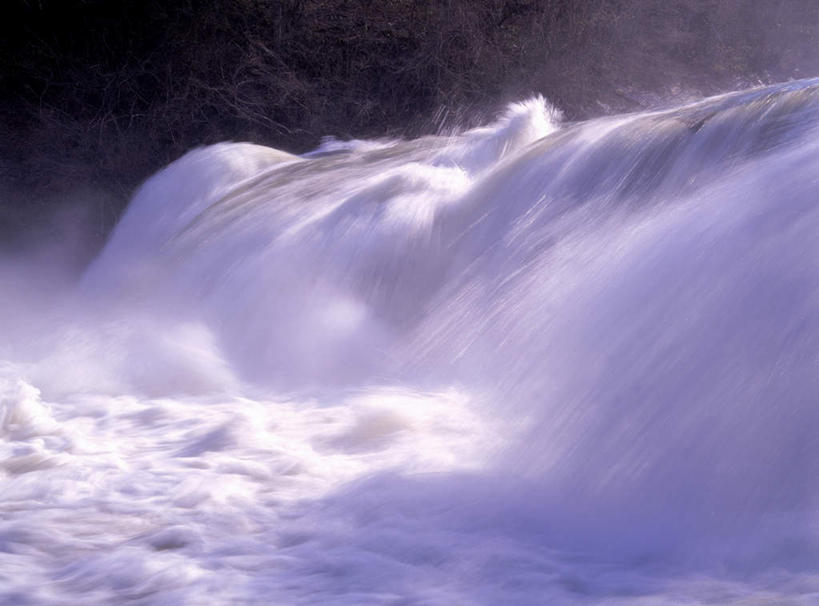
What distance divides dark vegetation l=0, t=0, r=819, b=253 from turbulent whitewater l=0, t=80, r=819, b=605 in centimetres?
289

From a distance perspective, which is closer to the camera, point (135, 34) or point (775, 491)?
point (775, 491)

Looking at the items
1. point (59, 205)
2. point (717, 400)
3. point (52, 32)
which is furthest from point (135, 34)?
point (717, 400)

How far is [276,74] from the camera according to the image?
905 cm

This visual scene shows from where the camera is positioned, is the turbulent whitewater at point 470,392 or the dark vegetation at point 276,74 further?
the dark vegetation at point 276,74

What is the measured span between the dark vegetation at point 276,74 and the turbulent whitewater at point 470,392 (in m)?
2.89

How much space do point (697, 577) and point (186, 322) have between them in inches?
134

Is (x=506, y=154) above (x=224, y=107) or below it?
below

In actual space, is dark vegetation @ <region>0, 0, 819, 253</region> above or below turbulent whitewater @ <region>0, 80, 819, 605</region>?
above

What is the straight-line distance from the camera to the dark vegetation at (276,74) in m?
8.55

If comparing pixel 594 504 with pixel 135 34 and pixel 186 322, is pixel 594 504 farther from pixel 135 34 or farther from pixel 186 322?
pixel 135 34

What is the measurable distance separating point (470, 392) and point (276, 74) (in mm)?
5991

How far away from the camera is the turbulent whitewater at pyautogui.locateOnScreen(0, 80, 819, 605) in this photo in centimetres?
246

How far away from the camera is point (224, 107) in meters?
8.75

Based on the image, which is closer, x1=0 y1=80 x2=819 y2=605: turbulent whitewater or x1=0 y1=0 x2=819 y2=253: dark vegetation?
x1=0 y1=80 x2=819 y2=605: turbulent whitewater
